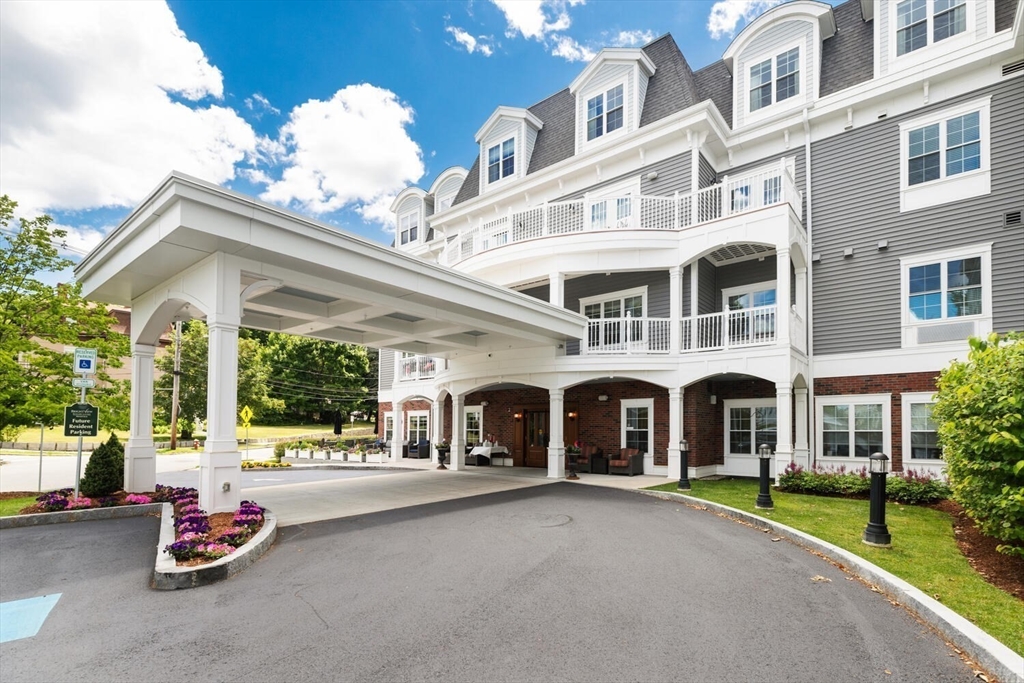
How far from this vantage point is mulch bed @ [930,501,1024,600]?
5.19 metres

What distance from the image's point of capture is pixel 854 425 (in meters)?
13.3

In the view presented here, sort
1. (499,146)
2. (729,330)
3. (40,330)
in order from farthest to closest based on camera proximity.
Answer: (499,146)
(729,330)
(40,330)

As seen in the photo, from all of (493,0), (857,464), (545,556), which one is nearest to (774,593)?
(545,556)

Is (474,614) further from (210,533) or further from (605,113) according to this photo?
(605,113)

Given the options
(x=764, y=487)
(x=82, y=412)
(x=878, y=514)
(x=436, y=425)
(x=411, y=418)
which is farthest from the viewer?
(x=411, y=418)

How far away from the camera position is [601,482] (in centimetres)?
1330

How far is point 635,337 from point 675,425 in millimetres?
2787

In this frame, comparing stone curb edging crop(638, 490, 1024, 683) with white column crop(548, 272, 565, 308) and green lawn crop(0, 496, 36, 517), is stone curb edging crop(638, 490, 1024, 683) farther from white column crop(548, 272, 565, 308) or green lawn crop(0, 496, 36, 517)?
green lawn crop(0, 496, 36, 517)

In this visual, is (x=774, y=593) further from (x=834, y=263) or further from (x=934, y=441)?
(x=834, y=263)

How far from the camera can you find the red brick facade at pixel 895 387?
1244 cm

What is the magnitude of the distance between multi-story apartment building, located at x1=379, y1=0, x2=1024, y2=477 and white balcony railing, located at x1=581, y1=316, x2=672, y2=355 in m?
0.08

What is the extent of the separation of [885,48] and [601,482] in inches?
529

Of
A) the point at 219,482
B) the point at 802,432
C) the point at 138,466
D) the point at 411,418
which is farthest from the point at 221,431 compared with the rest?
the point at 411,418

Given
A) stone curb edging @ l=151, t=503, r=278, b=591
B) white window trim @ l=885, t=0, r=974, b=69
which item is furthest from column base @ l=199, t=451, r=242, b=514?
white window trim @ l=885, t=0, r=974, b=69
